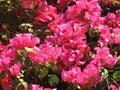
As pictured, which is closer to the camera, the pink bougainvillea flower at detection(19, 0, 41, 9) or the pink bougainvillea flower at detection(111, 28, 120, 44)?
the pink bougainvillea flower at detection(111, 28, 120, 44)

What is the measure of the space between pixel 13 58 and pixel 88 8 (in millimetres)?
598

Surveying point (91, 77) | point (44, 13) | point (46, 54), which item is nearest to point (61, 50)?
point (46, 54)

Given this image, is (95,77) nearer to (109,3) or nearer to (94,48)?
(94,48)

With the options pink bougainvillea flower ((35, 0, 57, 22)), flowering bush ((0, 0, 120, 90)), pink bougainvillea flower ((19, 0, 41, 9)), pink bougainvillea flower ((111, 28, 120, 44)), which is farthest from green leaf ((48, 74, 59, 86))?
pink bougainvillea flower ((19, 0, 41, 9))

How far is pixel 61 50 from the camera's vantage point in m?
2.01

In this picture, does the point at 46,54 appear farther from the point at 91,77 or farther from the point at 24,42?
the point at 91,77

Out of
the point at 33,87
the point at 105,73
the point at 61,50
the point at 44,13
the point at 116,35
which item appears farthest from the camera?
the point at 44,13

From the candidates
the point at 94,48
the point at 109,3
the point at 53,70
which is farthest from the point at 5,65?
the point at 109,3

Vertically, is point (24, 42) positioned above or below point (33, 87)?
above

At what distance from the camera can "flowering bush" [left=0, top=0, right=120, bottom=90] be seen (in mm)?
1868

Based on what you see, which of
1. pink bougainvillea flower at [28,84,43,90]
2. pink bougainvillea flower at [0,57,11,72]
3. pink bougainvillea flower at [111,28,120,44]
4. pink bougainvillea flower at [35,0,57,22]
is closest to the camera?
pink bougainvillea flower at [28,84,43,90]

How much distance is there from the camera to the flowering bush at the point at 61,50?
1.87 meters

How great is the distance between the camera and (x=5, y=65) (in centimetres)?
188

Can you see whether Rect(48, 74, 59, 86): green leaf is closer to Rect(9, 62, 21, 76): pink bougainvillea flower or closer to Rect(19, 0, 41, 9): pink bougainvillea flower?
Rect(9, 62, 21, 76): pink bougainvillea flower
